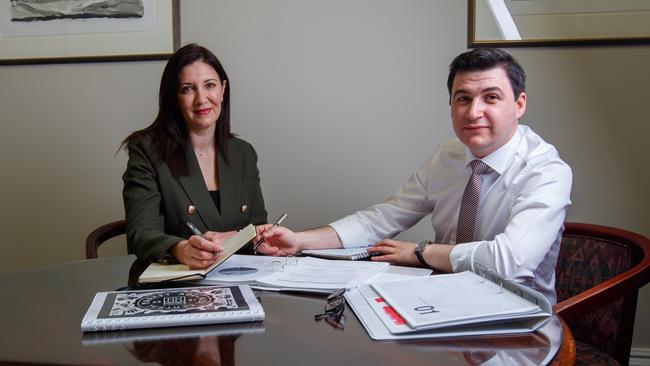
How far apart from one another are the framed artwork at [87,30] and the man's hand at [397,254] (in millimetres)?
1451

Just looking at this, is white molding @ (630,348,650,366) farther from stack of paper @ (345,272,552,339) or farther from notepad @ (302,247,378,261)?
stack of paper @ (345,272,552,339)

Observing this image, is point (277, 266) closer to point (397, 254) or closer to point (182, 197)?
point (397, 254)

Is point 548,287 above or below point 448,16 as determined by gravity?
below

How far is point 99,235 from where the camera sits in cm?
204


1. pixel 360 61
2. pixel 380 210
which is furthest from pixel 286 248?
pixel 360 61

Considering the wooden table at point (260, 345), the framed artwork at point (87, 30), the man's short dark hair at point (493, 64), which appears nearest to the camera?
the wooden table at point (260, 345)

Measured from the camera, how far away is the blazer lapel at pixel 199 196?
6.48 feet

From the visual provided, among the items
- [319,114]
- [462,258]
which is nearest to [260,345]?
[462,258]

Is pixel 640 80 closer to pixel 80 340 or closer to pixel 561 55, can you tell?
pixel 561 55

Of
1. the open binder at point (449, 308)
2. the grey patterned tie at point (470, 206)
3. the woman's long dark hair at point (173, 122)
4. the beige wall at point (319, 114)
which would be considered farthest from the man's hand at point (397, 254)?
the beige wall at point (319, 114)

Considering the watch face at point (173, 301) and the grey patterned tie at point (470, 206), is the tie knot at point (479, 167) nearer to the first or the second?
the grey patterned tie at point (470, 206)

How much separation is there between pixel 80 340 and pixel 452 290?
0.66 metres

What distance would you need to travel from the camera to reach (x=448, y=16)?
2369mm

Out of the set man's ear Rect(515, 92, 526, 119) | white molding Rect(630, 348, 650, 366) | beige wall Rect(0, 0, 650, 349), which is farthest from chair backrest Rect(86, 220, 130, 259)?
white molding Rect(630, 348, 650, 366)
